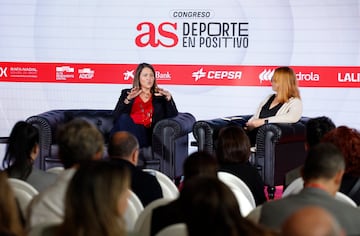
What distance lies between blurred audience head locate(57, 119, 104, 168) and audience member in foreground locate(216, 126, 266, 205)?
1.35m

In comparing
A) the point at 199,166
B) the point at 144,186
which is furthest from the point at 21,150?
the point at 199,166

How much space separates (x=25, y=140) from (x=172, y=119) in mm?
3385

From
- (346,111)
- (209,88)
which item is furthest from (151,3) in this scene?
(346,111)

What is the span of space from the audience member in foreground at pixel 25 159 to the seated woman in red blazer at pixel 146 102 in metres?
3.46

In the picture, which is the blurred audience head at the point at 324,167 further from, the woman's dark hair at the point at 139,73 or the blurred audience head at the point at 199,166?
the woman's dark hair at the point at 139,73

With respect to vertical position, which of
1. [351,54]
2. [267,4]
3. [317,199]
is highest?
[267,4]

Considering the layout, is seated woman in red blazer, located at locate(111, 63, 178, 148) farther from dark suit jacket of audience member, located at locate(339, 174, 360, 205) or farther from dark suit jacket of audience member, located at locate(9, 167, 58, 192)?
dark suit jacket of audience member, located at locate(339, 174, 360, 205)

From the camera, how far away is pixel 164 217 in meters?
3.26

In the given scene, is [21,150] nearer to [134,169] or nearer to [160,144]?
[134,169]

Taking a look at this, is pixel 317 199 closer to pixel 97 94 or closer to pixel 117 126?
pixel 117 126

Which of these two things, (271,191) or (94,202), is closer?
(94,202)

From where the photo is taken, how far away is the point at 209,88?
8828 millimetres

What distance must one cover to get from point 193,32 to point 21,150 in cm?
456

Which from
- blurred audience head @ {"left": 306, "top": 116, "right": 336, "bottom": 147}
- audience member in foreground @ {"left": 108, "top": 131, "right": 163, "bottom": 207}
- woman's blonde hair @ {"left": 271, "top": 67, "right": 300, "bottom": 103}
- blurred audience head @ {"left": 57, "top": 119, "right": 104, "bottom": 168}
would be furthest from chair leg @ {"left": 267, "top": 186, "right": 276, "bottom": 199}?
blurred audience head @ {"left": 57, "top": 119, "right": 104, "bottom": 168}
